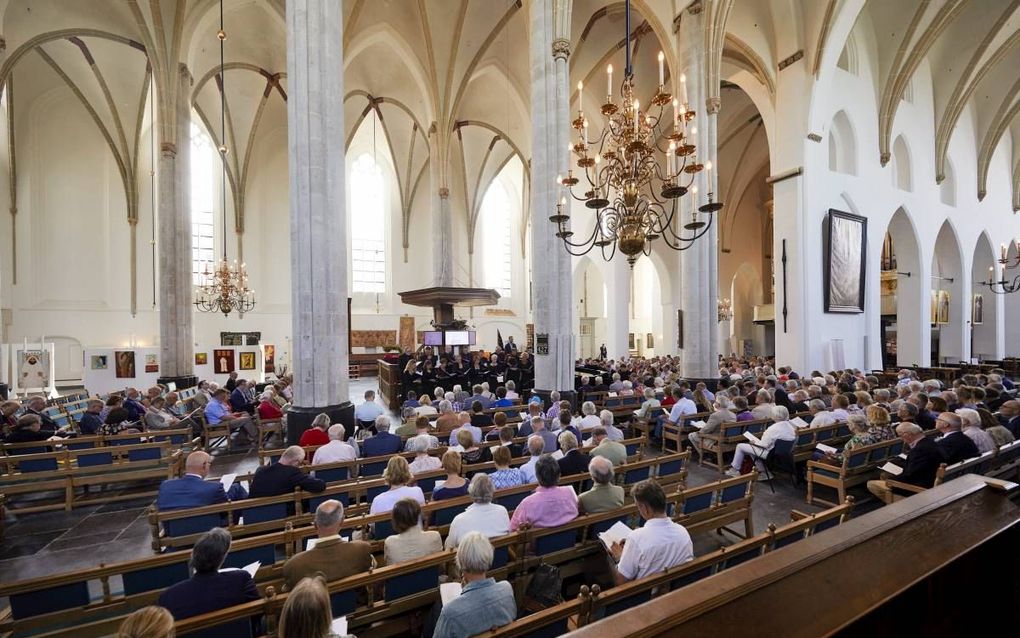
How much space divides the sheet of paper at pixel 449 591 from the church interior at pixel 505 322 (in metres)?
0.01

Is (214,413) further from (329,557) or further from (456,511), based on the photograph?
(329,557)

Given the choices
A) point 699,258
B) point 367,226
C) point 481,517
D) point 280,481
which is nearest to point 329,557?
point 481,517

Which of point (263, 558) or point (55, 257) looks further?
point (55, 257)

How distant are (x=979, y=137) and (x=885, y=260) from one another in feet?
19.3

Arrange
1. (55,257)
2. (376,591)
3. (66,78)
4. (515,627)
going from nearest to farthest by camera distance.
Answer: (515,627), (376,591), (66,78), (55,257)

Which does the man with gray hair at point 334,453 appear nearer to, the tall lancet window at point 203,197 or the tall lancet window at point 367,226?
the tall lancet window at point 203,197

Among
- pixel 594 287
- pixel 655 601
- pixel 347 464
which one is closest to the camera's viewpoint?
pixel 655 601

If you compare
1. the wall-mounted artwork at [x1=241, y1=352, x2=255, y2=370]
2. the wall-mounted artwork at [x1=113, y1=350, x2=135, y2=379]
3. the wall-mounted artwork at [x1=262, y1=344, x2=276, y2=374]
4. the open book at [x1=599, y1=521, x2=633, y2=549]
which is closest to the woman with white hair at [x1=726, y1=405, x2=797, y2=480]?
the open book at [x1=599, y1=521, x2=633, y2=549]

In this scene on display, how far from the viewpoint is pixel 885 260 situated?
19.7 metres

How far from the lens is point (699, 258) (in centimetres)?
1131

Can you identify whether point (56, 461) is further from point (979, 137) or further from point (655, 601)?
point (979, 137)

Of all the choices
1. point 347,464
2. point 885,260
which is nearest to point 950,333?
point 885,260

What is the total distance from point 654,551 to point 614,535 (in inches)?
19.8

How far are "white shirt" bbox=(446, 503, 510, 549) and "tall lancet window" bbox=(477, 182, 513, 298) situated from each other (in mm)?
22943
